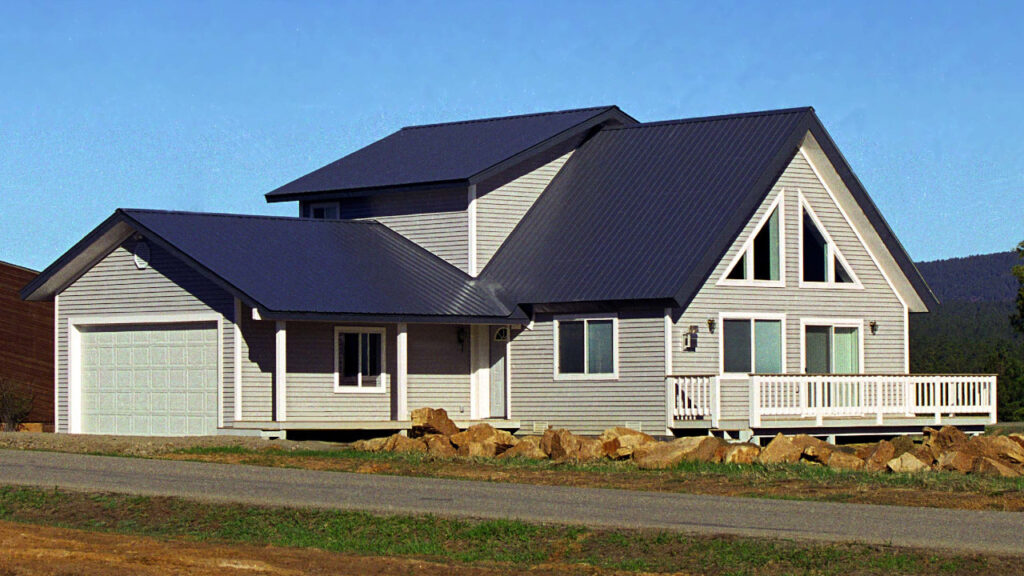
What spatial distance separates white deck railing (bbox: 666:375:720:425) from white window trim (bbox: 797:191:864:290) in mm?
4044

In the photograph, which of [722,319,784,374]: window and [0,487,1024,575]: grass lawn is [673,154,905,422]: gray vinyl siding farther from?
[0,487,1024,575]: grass lawn

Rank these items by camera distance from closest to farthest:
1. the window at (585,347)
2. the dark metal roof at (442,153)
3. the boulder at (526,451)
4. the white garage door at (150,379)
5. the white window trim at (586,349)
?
the boulder at (526,451) → the white garage door at (150,379) → the white window trim at (586,349) → the window at (585,347) → the dark metal roof at (442,153)

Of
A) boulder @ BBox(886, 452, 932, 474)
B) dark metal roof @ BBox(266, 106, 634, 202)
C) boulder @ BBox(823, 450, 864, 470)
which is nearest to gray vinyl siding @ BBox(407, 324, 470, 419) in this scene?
dark metal roof @ BBox(266, 106, 634, 202)

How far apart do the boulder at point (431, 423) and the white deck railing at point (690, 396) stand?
4.28 meters

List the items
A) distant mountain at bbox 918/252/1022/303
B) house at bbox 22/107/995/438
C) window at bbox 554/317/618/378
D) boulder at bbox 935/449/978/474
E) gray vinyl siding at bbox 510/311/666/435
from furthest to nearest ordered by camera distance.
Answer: distant mountain at bbox 918/252/1022/303
window at bbox 554/317/618/378
gray vinyl siding at bbox 510/311/666/435
house at bbox 22/107/995/438
boulder at bbox 935/449/978/474

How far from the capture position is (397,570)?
13562mm

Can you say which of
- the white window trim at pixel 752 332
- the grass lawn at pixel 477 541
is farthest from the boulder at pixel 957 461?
the grass lawn at pixel 477 541

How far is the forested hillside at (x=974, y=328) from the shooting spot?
6003 cm

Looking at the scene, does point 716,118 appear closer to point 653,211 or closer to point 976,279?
point 653,211

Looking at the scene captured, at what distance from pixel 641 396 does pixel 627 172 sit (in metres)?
5.99

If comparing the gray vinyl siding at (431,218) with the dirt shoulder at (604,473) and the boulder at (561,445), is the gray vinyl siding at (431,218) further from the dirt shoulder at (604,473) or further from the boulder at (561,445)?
the boulder at (561,445)

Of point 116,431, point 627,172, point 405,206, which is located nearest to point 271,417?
point 116,431

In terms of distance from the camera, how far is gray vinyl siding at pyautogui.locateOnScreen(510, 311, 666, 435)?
29438 mm

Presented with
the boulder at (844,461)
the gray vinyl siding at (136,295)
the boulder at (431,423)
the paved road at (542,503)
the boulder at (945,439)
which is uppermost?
the gray vinyl siding at (136,295)
